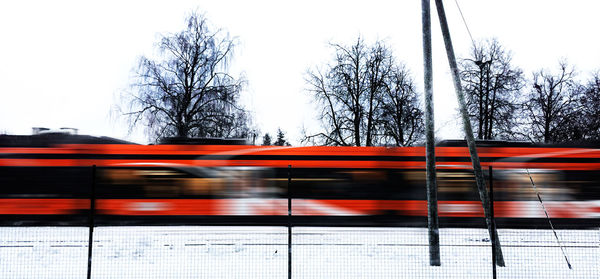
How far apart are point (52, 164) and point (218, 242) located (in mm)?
6646

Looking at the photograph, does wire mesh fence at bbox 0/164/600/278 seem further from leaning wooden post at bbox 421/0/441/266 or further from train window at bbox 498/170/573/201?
train window at bbox 498/170/573/201

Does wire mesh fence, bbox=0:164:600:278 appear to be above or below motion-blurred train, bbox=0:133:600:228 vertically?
below

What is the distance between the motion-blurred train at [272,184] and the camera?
14164 mm

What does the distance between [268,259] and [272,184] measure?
5.17 meters

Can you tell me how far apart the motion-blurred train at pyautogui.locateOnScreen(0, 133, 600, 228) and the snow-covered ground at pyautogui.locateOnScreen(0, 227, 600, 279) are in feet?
5.36

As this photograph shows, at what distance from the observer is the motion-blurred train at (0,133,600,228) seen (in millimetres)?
14164

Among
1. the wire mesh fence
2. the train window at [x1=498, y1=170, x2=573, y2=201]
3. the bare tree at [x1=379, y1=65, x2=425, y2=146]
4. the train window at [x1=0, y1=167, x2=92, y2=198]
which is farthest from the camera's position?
the bare tree at [x1=379, y1=65, x2=425, y2=146]

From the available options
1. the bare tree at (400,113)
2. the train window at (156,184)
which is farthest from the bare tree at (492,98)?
the train window at (156,184)

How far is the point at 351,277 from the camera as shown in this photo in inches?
295

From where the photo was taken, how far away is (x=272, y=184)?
14.3 m

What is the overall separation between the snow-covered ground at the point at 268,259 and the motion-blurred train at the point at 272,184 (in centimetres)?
163

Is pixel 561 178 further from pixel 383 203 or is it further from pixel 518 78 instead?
pixel 518 78

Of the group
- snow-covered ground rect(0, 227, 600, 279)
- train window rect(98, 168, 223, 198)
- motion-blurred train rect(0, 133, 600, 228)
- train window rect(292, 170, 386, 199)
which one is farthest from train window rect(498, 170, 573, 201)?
train window rect(98, 168, 223, 198)

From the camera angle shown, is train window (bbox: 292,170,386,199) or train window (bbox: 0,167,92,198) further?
train window (bbox: 292,170,386,199)
